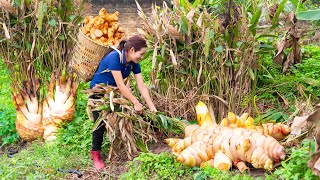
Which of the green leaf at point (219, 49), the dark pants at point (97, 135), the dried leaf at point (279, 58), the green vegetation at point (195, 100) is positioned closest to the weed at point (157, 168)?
the green vegetation at point (195, 100)

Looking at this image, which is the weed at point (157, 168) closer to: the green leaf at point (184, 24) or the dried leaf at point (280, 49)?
the green leaf at point (184, 24)

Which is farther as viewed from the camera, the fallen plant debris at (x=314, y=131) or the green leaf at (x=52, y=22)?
the green leaf at (x=52, y=22)

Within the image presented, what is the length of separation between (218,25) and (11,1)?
2.41 meters

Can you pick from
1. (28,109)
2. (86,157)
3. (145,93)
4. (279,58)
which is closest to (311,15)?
(145,93)

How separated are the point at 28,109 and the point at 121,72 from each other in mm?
1698

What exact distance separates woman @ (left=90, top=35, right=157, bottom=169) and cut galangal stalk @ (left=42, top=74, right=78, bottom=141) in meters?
0.91

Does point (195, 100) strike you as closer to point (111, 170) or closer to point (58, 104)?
point (111, 170)

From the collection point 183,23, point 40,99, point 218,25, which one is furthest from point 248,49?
point 40,99

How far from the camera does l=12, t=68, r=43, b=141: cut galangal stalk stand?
5641 mm

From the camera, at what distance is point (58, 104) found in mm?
5586

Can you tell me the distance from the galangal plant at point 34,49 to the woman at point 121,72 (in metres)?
1.07

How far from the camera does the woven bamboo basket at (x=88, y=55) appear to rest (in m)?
4.96

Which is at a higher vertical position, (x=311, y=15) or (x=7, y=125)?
(x=311, y=15)

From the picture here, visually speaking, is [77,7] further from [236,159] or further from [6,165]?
[236,159]
